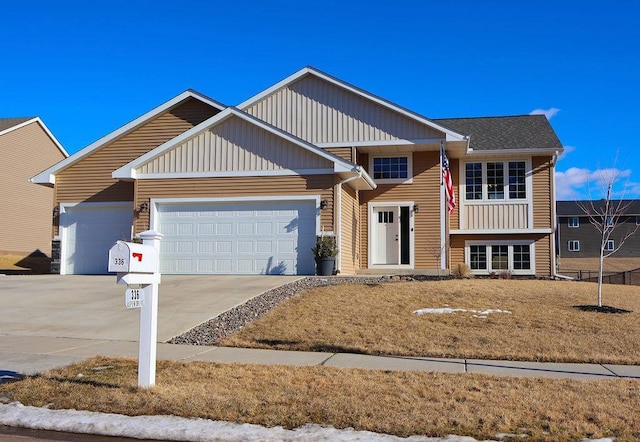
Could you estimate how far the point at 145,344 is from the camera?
6.36m

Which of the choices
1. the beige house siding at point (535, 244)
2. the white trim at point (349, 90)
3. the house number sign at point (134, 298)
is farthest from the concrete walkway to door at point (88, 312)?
the beige house siding at point (535, 244)

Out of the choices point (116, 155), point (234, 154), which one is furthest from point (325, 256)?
point (116, 155)

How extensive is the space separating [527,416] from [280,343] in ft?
16.3

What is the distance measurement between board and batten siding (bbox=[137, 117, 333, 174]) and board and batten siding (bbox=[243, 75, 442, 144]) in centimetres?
292

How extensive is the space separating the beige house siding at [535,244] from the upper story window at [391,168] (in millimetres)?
3048

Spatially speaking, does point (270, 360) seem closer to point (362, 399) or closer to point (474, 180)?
point (362, 399)

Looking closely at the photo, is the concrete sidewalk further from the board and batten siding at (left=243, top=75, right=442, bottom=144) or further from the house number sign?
the board and batten siding at (left=243, top=75, right=442, bottom=144)

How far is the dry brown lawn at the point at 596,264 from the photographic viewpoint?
4853cm

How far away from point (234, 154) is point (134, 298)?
1252 centimetres

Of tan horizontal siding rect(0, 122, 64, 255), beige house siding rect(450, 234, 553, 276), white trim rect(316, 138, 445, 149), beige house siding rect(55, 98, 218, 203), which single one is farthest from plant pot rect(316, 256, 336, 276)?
tan horizontal siding rect(0, 122, 64, 255)

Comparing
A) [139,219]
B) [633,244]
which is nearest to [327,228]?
[139,219]

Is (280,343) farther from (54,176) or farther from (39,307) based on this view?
(54,176)

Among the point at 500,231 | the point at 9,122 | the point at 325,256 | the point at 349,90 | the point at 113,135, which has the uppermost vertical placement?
the point at 9,122

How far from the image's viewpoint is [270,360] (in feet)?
27.8
